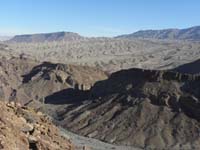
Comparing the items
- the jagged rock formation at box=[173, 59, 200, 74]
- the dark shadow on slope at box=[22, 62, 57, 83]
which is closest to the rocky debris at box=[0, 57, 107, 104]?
the dark shadow on slope at box=[22, 62, 57, 83]

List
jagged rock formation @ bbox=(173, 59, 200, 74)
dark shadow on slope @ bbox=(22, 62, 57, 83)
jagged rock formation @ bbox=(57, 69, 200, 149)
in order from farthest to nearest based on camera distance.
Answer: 1. jagged rock formation @ bbox=(173, 59, 200, 74)
2. dark shadow on slope @ bbox=(22, 62, 57, 83)
3. jagged rock formation @ bbox=(57, 69, 200, 149)

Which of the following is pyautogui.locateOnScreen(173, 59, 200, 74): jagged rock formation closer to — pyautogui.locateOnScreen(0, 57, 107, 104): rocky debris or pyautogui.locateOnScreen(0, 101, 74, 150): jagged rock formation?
pyautogui.locateOnScreen(0, 57, 107, 104): rocky debris

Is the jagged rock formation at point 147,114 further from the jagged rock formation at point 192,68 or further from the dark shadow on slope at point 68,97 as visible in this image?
the jagged rock formation at point 192,68

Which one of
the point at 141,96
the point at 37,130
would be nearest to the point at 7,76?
the point at 141,96

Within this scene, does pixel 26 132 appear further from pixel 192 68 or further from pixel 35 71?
pixel 192 68

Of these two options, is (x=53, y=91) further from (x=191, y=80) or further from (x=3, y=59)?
(x=191, y=80)

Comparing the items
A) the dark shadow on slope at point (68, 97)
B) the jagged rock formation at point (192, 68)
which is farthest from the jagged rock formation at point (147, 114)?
the jagged rock formation at point (192, 68)
